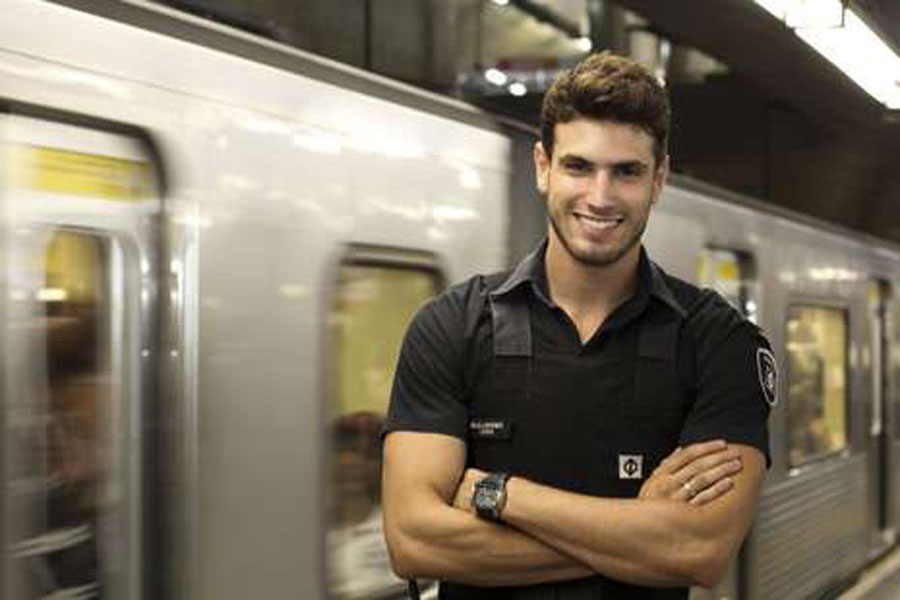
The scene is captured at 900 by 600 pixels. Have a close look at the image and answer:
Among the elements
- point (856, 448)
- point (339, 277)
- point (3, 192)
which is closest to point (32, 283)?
point (3, 192)

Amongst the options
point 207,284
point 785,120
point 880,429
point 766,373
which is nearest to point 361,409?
point 207,284

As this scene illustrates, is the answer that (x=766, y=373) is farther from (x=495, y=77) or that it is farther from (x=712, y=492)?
(x=495, y=77)

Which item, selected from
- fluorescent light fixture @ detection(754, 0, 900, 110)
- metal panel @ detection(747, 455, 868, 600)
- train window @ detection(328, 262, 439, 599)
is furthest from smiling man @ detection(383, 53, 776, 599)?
metal panel @ detection(747, 455, 868, 600)

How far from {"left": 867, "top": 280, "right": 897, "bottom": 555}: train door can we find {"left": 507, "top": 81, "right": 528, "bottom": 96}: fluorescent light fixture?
217 inches

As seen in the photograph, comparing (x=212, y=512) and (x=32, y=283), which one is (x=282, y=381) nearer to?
(x=212, y=512)

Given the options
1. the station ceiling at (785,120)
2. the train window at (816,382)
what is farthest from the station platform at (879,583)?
the station ceiling at (785,120)

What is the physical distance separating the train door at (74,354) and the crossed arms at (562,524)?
24.8 inches

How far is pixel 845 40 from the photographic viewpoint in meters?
5.31

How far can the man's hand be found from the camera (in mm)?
2180

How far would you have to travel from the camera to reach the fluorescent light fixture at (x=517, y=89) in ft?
14.3

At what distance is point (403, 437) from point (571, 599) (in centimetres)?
36

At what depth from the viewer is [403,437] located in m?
2.26

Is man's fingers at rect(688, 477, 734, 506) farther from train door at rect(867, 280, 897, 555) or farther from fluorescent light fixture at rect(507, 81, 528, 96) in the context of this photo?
train door at rect(867, 280, 897, 555)

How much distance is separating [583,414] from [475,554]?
0.89 ft
